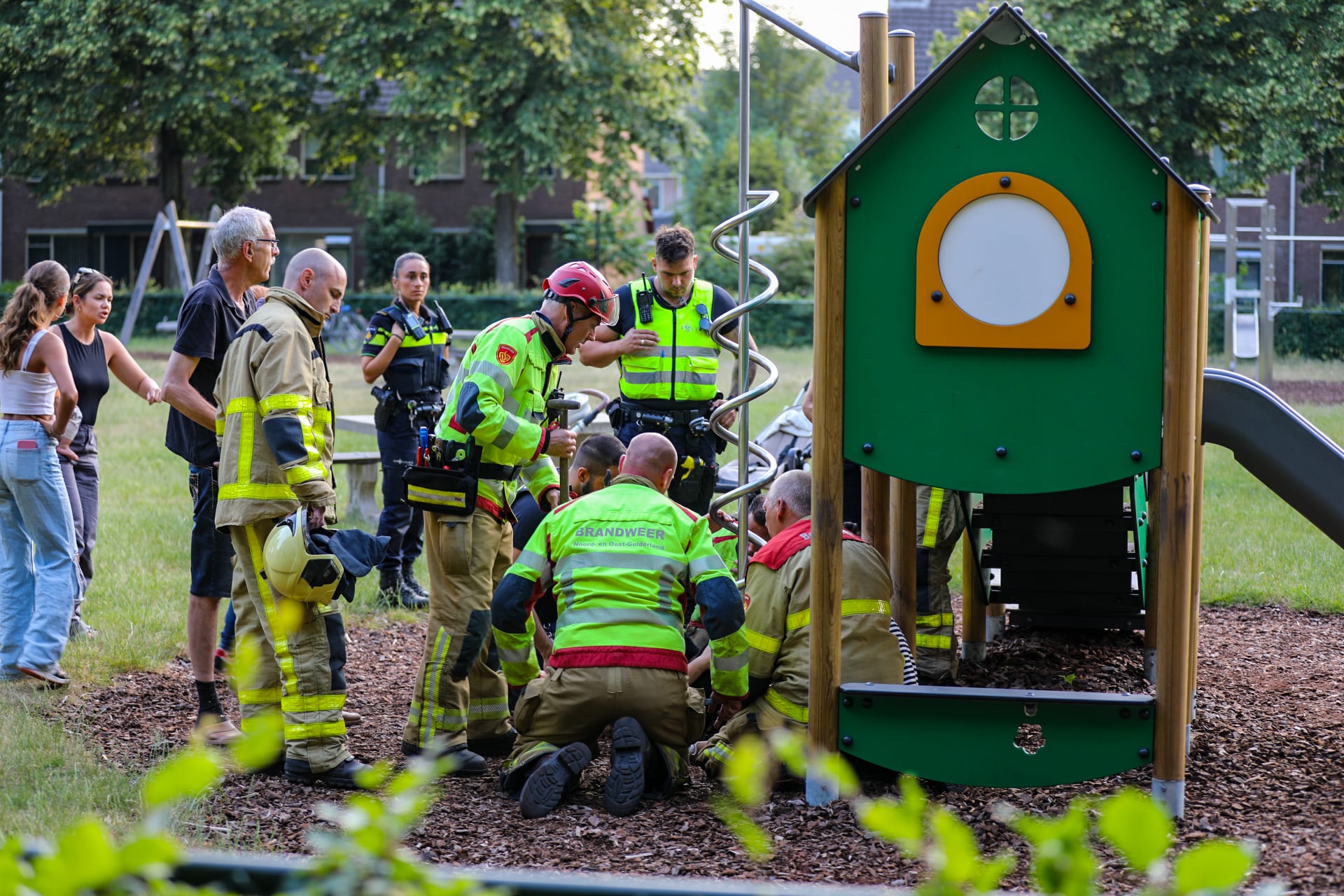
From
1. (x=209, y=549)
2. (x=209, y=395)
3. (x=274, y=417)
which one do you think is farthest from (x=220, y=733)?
(x=274, y=417)

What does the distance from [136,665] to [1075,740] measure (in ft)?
14.9

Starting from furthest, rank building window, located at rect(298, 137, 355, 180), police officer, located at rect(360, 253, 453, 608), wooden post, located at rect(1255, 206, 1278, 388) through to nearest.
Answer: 1. building window, located at rect(298, 137, 355, 180)
2. wooden post, located at rect(1255, 206, 1278, 388)
3. police officer, located at rect(360, 253, 453, 608)

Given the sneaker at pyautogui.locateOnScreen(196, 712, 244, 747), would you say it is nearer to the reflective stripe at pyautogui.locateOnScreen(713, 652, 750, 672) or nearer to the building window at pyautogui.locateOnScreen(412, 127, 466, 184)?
the reflective stripe at pyautogui.locateOnScreen(713, 652, 750, 672)

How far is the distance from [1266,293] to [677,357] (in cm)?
1446

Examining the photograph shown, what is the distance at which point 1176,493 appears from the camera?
4.19 meters

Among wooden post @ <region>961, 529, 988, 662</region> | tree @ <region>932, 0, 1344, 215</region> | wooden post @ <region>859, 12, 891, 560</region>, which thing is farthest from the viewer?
tree @ <region>932, 0, 1344, 215</region>

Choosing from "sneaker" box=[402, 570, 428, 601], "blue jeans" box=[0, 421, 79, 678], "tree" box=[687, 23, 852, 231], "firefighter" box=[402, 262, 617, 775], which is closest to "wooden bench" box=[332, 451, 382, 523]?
"sneaker" box=[402, 570, 428, 601]

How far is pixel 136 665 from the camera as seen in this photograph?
6570mm

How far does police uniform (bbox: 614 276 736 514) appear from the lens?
23.6ft

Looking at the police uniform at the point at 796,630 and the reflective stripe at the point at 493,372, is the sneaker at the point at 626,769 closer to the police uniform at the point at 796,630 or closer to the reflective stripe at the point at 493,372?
the police uniform at the point at 796,630

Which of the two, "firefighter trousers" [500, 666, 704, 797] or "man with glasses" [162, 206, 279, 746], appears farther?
"man with glasses" [162, 206, 279, 746]

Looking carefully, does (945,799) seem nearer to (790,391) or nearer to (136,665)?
(136,665)

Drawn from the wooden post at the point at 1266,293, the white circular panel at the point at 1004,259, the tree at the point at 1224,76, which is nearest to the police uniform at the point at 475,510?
the white circular panel at the point at 1004,259

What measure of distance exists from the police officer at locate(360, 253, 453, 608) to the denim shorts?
7.69 feet
